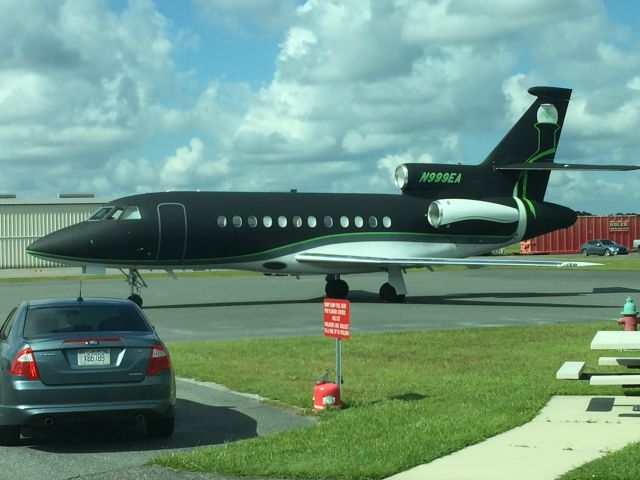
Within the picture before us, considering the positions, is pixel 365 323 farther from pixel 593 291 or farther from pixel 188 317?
pixel 593 291

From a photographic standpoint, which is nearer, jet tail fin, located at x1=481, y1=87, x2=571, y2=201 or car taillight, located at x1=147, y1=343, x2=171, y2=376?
car taillight, located at x1=147, y1=343, x2=171, y2=376

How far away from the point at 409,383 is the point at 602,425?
11.1ft

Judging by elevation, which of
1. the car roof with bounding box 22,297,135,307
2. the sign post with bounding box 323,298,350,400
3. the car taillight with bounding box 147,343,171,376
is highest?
the car roof with bounding box 22,297,135,307

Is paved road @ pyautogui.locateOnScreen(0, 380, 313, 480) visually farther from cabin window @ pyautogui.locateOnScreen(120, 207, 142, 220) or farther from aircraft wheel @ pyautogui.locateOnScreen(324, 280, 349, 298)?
aircraft wheel @ pyautogui.locateOnScreen(324, 280, 349, 298)

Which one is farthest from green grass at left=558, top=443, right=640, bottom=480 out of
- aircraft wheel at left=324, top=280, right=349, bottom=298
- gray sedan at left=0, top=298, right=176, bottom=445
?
aircraft wheel at left=324, top=280, right=349, bottom=298

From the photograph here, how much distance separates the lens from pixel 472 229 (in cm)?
3042

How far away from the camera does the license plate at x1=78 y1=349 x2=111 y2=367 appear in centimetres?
894

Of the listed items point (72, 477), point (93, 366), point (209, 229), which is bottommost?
point (72, 477)

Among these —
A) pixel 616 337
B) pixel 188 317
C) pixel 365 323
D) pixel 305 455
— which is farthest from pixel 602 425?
pixel 188 317

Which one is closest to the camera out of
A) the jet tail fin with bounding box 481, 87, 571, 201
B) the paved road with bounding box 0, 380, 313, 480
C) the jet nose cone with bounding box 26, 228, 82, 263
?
the paved road with bounding box 0, 380, 313, 480

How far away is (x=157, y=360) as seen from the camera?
918cm

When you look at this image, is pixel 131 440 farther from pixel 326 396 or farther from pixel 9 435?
pixel 326 396

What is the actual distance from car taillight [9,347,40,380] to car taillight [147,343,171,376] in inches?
40.8

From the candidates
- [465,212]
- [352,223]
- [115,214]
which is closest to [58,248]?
[115,214]
